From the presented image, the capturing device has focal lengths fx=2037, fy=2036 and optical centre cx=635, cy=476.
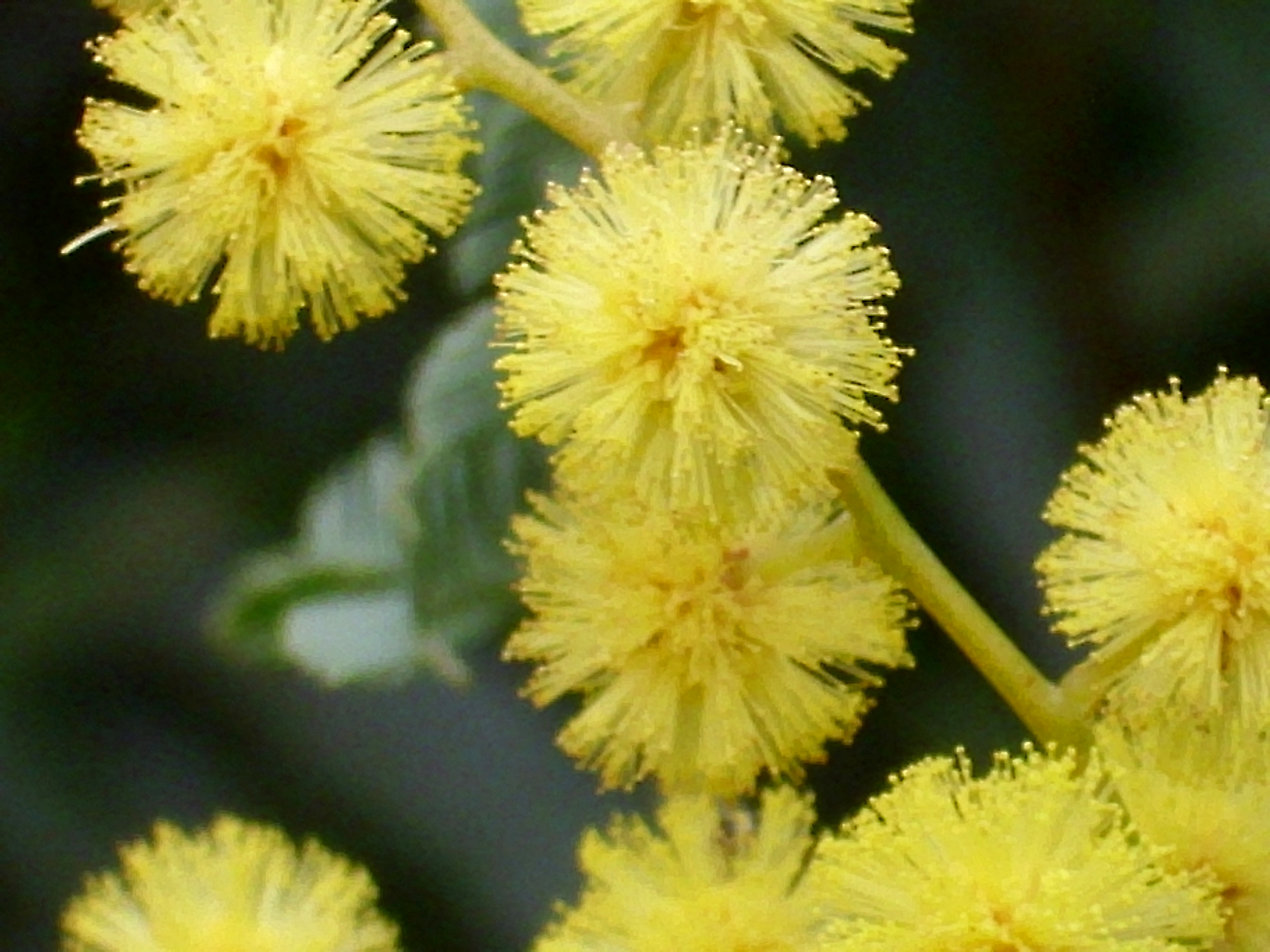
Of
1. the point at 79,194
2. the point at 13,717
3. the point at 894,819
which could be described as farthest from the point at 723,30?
the point at 13,717

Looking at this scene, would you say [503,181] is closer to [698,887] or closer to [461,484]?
[461,484]

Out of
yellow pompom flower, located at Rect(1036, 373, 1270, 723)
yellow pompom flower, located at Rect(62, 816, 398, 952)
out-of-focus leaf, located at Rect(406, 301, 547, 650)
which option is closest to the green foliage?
out-of-focus leaf, located at Rect(406, 301, 547, 650)

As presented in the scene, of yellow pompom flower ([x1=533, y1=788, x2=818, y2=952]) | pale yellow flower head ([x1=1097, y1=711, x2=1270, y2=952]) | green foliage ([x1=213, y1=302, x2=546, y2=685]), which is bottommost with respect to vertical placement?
pale yellow flower head ([x1=1097, y1=711, x2=1270, y2=952])

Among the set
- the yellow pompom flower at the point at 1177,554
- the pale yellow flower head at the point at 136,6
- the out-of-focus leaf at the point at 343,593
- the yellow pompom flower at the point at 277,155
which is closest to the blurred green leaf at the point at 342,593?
the out-of-focus leaf at the point at 343,593

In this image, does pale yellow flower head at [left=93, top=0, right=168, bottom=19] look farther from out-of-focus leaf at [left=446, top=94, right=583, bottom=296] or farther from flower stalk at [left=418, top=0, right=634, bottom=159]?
out-of-focus leaf at [left=446, top=94, right=583, bottom=296]

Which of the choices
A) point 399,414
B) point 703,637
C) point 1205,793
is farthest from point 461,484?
point 1205,793

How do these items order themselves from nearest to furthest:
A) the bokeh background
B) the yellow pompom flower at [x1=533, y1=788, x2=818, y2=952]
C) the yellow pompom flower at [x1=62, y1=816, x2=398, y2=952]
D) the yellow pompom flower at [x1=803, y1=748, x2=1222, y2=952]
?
the yellow pompom flower at [x1=803, y1=748, x2=1222, y2=952], the yellow pompom flower at [x1=533, y1=788, x2=818, y2=952], the yellow pompom flower at [x1=62, y1=816, x2=398, y2=952], the bokeh background

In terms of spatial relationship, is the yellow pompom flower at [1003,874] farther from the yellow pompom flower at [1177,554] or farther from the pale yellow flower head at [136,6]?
the pale yellow flower head at [136,6]
